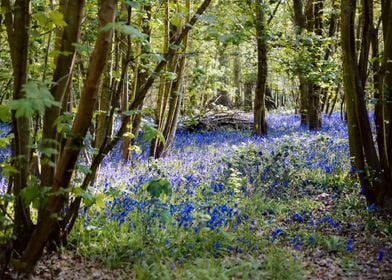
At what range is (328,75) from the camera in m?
10.7

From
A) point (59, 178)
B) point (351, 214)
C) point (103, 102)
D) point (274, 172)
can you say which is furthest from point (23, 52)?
point (274, 172)

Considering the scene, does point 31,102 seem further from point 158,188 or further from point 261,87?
point 261,87

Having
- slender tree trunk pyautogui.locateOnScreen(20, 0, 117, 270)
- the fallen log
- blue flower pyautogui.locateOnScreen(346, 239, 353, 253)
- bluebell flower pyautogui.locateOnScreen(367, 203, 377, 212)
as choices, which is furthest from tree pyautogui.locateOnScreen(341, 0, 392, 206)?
the fallen log

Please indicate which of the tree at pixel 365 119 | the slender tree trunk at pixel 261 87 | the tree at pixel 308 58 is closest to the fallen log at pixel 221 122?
the tree at pixel 308 58

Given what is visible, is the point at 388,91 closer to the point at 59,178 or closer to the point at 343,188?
the point at 343,188

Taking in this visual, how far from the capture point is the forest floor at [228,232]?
3.56 meters

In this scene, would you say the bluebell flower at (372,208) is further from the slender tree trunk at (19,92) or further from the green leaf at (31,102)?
the green leaf at (31,102)

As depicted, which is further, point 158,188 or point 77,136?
point 158,188

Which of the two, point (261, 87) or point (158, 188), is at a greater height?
point (261, 87)

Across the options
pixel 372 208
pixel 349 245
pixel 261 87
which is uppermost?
pixel 261 87

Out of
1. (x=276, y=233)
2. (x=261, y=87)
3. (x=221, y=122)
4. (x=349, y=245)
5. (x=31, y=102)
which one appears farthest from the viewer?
(x=221, y=122)

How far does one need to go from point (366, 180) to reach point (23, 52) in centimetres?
413

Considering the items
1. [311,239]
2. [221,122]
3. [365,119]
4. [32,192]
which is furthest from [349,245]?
[221,122]

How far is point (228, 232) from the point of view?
4.38 metres
